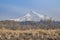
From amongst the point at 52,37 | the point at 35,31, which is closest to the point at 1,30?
the point at 35,31

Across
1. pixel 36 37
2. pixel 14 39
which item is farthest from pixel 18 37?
pixel 36 37

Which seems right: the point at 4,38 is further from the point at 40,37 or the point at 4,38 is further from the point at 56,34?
the point at 56,34

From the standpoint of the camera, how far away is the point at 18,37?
11656 millimetres

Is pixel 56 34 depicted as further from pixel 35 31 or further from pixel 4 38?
pixel 4 38

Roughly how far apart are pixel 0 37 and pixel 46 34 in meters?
2.75

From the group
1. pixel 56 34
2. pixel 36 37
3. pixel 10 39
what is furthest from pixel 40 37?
pixel 10 39

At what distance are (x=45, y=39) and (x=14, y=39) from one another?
1.86m

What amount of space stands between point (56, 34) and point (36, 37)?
4.02 feet

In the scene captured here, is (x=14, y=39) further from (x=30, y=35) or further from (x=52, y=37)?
(x=52, y=37)

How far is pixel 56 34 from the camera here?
467 inches

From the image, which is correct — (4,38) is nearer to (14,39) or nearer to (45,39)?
(14,39)

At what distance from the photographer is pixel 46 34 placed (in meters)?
11.8

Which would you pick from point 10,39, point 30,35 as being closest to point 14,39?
point 10,39

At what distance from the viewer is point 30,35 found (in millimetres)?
11805
